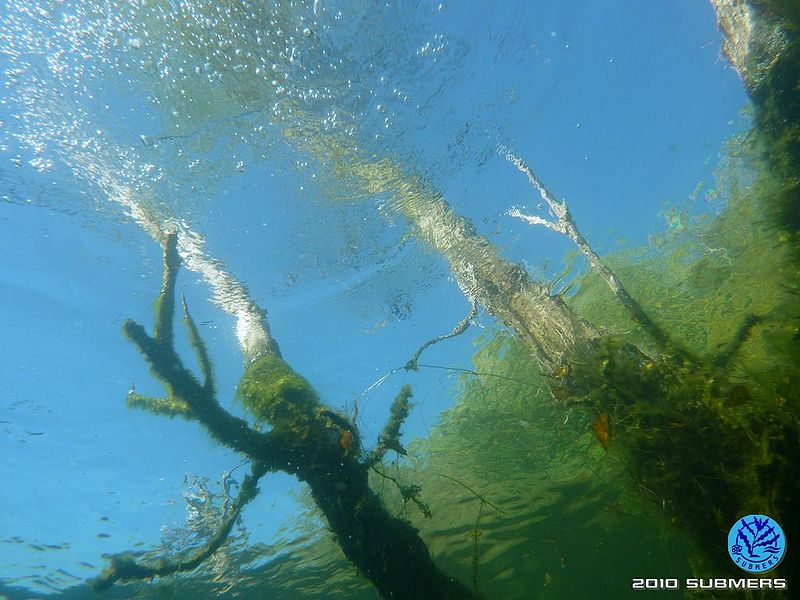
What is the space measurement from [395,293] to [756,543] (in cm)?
1338

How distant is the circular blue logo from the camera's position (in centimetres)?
430

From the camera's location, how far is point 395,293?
54.7ft

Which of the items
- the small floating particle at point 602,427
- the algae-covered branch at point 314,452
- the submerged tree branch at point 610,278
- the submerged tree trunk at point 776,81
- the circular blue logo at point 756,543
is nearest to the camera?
the circular blue logo at point 756,543

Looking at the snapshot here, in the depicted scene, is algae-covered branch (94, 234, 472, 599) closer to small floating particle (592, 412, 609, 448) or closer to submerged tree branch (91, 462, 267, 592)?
submerged tree branch (91, 462, 267, 592)

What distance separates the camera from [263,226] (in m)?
11.7

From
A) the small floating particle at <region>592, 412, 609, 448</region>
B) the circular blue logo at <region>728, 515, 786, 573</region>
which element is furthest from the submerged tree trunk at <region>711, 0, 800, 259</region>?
the circular blue logo at <region>728, 515, 786, 573</region>

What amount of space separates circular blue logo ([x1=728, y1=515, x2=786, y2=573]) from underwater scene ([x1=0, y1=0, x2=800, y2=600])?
1.1 inches

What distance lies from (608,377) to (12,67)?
1168cm

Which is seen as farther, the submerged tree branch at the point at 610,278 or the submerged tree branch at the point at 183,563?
the submerged tree branch at the point at 183,563

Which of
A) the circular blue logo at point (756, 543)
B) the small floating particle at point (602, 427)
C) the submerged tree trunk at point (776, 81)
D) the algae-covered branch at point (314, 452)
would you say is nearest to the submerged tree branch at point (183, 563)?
the algae-covered branch at point (314, 452)

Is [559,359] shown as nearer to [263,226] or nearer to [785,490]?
[785,490]

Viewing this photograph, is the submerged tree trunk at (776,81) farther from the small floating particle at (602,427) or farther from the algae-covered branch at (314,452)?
the algae-covered branch at (314,452)

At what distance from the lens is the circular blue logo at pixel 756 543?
4.30 meters

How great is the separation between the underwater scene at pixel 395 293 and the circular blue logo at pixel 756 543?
1.1 inches
